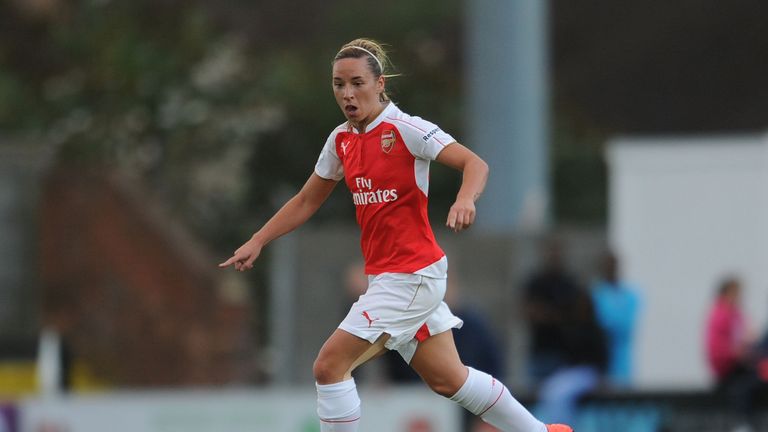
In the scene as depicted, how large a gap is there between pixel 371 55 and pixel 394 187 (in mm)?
573

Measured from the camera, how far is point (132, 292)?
1975 centimetres

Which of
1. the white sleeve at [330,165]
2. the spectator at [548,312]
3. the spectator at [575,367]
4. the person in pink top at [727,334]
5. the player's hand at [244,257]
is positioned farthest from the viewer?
the person in pink top at [727,334]

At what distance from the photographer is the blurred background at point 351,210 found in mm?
13633

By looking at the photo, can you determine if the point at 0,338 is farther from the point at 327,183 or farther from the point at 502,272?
the point at 327,183

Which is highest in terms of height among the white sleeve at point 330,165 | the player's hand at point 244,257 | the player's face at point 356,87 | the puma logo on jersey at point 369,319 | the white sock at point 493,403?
the player's face at point 356,87

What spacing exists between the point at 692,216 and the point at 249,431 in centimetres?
583

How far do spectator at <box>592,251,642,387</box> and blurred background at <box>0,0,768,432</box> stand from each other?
26 mm

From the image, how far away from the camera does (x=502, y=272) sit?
52.2 ft

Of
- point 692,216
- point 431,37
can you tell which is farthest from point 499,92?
point 431,37

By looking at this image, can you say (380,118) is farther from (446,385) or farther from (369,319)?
(446,385)

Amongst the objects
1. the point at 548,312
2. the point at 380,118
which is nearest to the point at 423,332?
the point at 380,118

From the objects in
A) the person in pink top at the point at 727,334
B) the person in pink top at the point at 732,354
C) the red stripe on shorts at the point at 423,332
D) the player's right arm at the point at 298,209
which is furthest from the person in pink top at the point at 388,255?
the person in pink top at the point at 727,334

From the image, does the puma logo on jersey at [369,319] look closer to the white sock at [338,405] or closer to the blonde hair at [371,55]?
the white sock at [338,405]

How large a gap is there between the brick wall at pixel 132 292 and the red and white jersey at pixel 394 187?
12061mm
